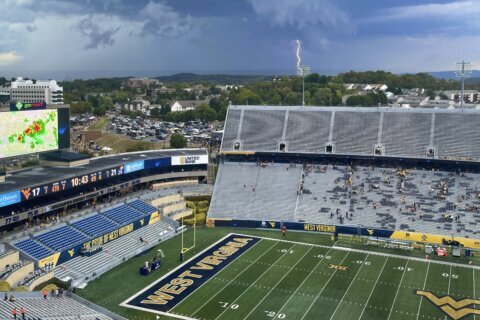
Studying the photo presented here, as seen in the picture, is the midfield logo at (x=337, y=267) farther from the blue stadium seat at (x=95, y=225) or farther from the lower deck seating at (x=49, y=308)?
the blue stadium seat at (x=95, y=225)

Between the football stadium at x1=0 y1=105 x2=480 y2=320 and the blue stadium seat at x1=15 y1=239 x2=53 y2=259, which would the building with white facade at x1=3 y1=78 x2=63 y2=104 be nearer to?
the football stadium at x1=0 y1=105 x2=480 y2=320

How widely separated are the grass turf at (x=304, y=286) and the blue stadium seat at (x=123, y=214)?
519 cm

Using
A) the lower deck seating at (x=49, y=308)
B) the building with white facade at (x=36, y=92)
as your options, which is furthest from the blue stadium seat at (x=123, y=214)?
the building with white facade at (x=36, y=92)

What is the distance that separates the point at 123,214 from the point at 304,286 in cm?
2069

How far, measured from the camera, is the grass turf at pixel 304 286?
3362cm

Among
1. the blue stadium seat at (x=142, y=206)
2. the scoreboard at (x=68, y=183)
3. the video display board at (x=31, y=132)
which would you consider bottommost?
the blue stadium seat at (x=142, y=206)

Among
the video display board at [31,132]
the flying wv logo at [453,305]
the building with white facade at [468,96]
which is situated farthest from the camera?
the building with white facade at [468,96]

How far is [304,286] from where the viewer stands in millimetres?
37812

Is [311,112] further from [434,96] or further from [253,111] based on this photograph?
[434,96]

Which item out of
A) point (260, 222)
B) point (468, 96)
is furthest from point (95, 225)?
point (468, 96)

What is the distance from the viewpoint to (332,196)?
55.5 m

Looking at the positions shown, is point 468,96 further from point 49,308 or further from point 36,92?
point 49,308

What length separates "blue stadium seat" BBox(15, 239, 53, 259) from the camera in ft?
129

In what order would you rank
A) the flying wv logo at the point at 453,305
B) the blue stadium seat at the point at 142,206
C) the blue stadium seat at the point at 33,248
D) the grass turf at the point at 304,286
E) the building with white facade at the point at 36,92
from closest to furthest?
the flying wv logo at the point at 453,305, the grass turf at the point at 304,286, the blue stadium seat at the point at 33,248, the blue stadium seat at the point at 142,206, the building with white facade at the point at 36,92
